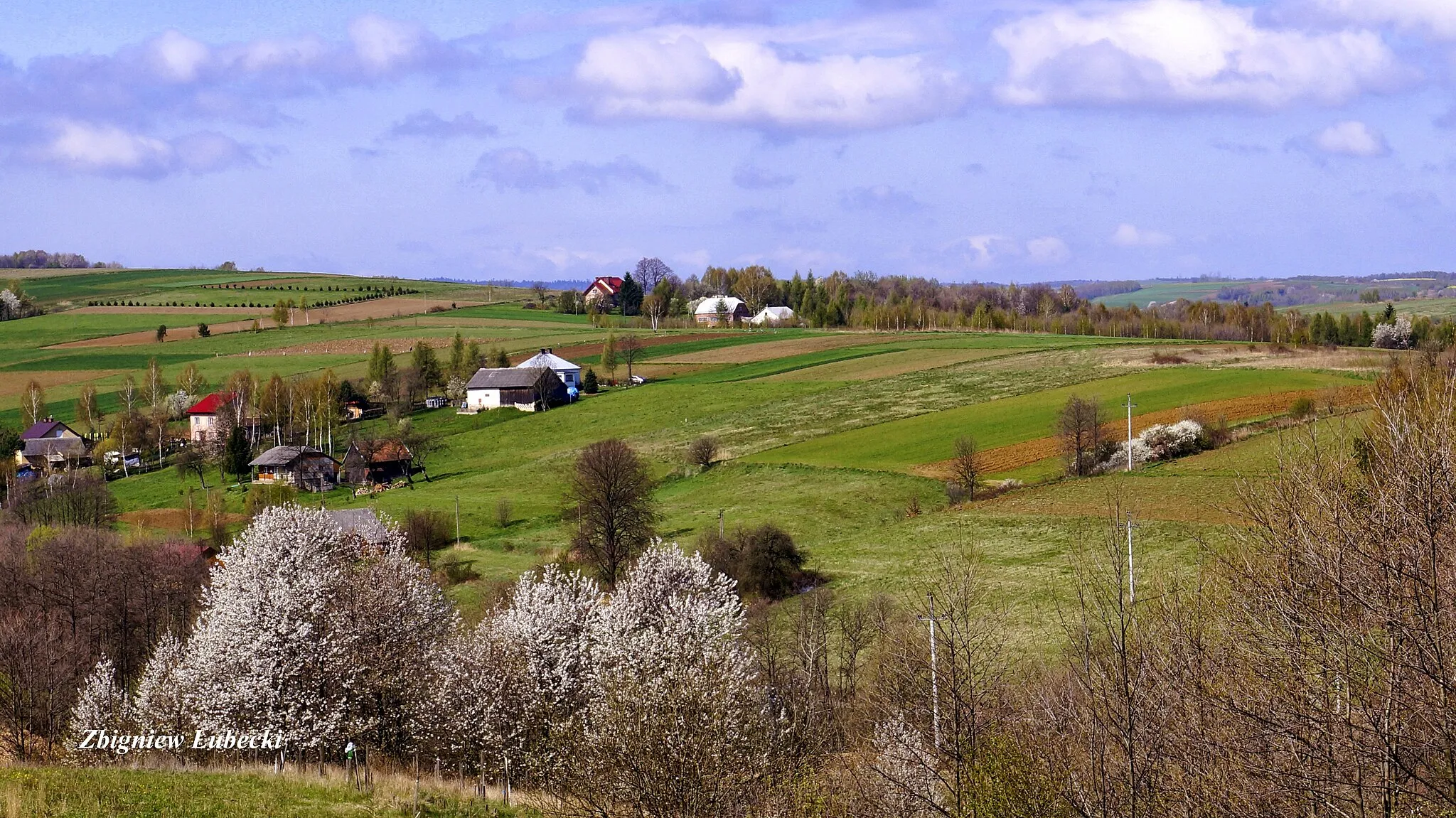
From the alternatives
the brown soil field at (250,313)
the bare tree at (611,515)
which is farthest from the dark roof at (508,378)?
the brown soil field at (250,313)

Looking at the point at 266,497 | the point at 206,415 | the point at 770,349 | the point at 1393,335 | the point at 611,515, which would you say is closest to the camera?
the point at 611,515

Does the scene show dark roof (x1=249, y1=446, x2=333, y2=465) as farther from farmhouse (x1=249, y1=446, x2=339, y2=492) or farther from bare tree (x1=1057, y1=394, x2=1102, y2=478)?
bare tree (x1=1057, y1=394, x2=1102, y2=478)

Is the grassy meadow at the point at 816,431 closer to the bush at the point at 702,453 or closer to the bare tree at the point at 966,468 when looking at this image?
the bush at the point at 702,453

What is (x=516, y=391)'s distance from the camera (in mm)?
104812

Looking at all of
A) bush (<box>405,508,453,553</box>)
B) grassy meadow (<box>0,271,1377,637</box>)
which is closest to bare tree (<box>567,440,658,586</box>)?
grassy meadow (<box>0,271,1377,637</box>)

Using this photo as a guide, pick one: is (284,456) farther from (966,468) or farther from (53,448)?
(966,468)

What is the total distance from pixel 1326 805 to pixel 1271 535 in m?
4.37

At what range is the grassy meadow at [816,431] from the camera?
5406cm

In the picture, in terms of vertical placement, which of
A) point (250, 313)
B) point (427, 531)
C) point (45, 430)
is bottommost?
point (427, 531)

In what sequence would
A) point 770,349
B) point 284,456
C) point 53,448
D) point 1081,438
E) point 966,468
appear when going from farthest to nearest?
point 770,349 < point 53,448 < point 284,456 < point 1081,438 < point 966,468

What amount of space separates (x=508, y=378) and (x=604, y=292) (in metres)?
85.4

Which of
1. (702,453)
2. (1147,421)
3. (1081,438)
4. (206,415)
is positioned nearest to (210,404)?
(206,415)

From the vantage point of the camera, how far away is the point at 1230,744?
45.2 ft

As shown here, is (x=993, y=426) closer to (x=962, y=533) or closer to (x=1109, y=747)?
(x=962, y=533)
